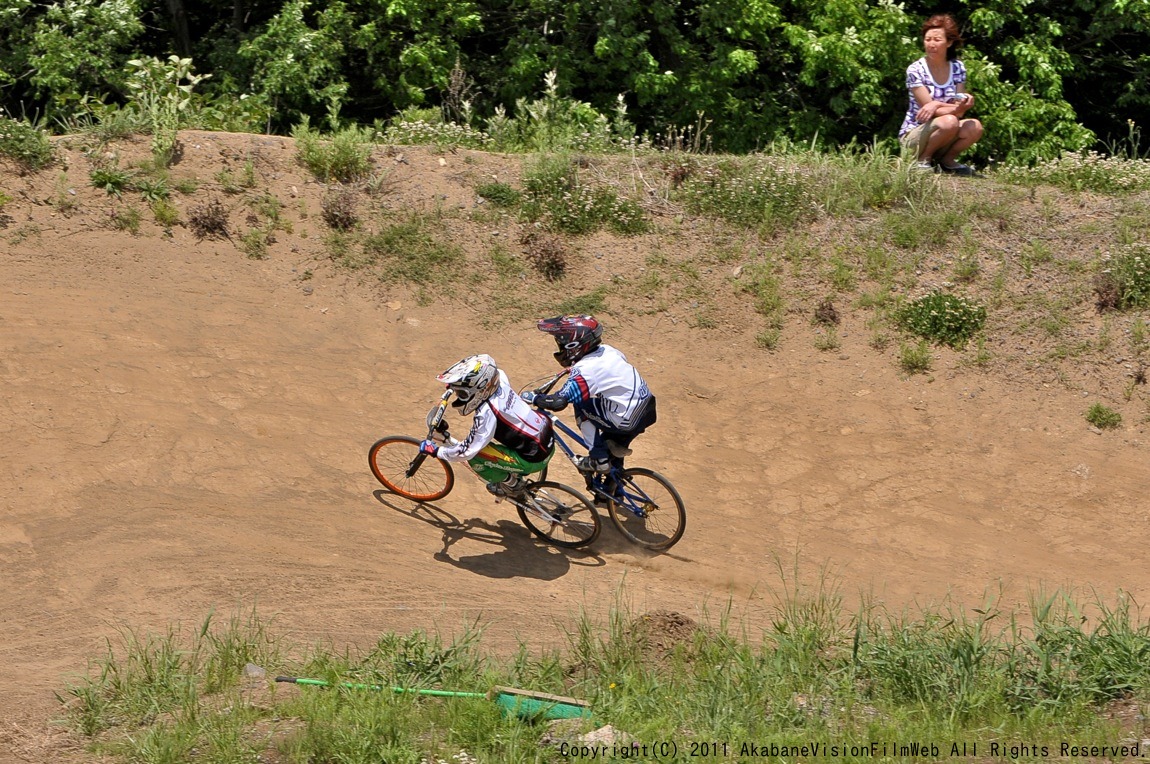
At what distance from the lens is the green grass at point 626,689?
6.18 m

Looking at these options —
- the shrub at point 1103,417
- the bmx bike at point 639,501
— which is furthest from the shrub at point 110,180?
the shrub at point 1103,417

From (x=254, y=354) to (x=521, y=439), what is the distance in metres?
3.84

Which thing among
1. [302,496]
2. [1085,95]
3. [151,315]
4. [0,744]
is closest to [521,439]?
[302,496]

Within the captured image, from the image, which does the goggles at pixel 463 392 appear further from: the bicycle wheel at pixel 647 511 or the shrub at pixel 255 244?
the shrub at pixel 255 244

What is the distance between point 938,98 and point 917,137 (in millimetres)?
506

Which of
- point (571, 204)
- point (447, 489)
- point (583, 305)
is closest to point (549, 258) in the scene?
point (583, 305)

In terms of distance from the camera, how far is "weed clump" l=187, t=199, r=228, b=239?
12992 mm

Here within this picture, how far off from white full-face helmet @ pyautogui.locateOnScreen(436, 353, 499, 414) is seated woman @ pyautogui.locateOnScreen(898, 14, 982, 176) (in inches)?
293

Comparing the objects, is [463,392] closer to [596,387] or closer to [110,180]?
[596,387]

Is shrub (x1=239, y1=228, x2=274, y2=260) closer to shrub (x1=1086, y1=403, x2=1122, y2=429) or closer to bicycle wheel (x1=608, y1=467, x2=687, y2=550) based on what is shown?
bicycle wheel (x1=608, y1=467, x2=687, y2=550)

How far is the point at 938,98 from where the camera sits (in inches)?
538

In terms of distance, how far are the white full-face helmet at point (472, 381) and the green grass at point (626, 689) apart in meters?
1.89

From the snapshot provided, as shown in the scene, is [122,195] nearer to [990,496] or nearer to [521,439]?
[521,439]

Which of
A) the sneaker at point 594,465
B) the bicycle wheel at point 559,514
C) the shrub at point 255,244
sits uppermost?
the shrub at point 255,244
